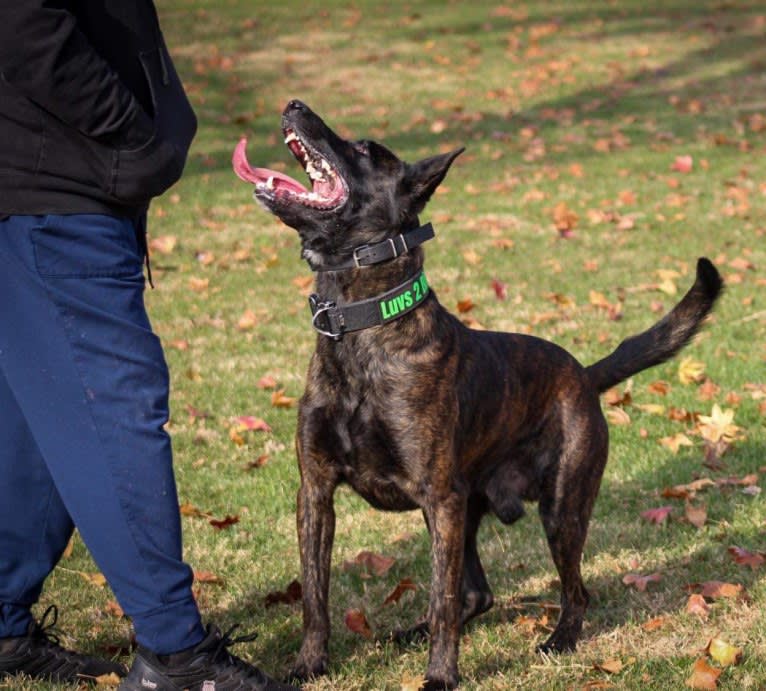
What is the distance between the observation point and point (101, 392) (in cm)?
343

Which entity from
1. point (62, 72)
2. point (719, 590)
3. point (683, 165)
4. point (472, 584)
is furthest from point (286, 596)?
→ point (683, 165)

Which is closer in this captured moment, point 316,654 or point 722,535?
point 316,654

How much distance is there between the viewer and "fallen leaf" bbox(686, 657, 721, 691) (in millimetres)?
3953

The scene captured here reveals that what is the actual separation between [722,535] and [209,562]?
2.16 metres

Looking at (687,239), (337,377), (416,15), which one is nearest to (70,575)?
(337,377)

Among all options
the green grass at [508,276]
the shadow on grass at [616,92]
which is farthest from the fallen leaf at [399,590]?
the shadow on grass at [616,92]

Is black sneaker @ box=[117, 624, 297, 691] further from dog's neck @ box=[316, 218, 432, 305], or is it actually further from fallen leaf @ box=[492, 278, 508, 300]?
fallen leaf @ box=[492, 278, 508, 300]

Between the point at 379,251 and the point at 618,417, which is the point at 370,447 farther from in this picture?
the point at 618,417

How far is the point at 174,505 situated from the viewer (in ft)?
11.7

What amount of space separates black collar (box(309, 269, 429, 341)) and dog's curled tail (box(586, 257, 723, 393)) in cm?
113

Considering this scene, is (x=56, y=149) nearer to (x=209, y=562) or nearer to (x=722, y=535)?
(x=209, y=562)

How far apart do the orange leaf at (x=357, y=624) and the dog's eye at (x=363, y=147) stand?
5.58ft

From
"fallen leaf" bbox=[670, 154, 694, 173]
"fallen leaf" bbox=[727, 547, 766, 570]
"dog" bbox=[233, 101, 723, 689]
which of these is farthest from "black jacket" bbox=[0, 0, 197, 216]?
"fallen leaf" bbox=[670, 154, 694, 173]

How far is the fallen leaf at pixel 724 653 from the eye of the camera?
4117 millimetres
